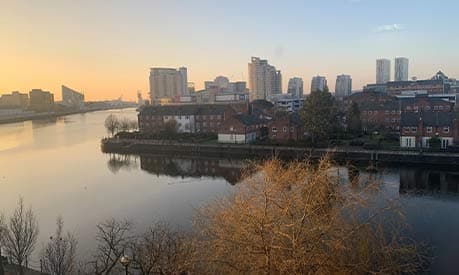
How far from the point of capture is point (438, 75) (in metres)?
68.9

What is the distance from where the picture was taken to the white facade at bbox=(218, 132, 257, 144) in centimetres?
2898

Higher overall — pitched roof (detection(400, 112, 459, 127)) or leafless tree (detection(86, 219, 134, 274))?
pitched roof (detection(400, 112, 459, 127))

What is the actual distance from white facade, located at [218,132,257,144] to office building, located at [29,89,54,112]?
86.9 metres

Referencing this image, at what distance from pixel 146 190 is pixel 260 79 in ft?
263

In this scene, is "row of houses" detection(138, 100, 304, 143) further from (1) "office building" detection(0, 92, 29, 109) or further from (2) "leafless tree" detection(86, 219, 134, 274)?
(1) "office building" detection(0, 92, 29, 109)

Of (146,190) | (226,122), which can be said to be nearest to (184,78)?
(226,122)

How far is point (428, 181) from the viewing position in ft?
59.0

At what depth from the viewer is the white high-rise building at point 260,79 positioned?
95188 millimetres

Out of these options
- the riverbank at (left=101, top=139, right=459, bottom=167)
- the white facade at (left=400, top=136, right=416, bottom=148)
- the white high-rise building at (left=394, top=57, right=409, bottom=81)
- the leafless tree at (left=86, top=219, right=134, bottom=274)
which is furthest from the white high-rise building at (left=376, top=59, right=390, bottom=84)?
the leafless tree at (left=86, top=219, right=134, bottom=274)

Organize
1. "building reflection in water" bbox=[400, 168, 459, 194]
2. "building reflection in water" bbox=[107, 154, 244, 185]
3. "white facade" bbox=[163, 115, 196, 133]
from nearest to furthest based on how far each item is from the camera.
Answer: "building reflection in water" bbox=[400, 168, 459, 194] → "building reflection in water" bbox=[107, 154, 244, 185] → "white facade" bbox=[163, 115, 196, 133]

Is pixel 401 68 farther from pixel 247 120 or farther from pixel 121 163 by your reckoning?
pixel 121 163

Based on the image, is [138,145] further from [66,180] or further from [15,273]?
[15,273]

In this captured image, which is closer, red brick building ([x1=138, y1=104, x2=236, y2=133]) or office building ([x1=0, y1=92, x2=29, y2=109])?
red brick building ([x1=138, y1=104, x2=236, y2=133])

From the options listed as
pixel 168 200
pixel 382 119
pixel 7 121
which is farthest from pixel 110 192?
pixel 7 121
